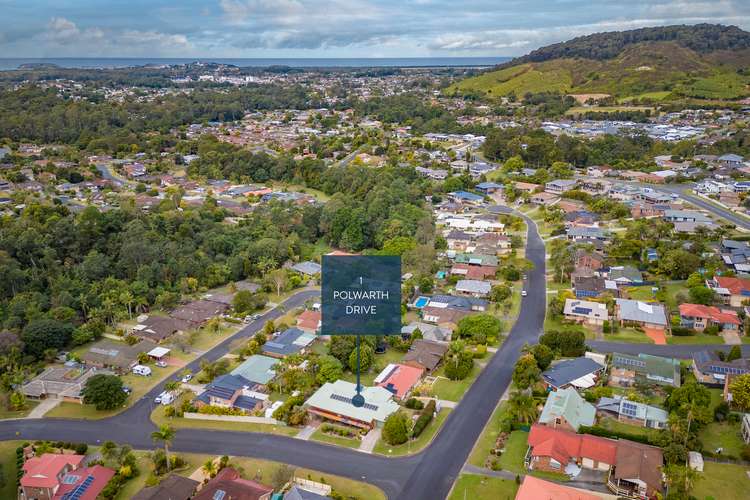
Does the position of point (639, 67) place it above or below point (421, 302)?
above

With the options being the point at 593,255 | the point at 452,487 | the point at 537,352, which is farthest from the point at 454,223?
the point at 452,487

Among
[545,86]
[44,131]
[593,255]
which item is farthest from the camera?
[545,86]

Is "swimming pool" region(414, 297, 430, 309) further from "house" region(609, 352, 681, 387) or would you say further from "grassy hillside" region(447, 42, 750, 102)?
"grassy hillside" region(447, 42, 750, 102)

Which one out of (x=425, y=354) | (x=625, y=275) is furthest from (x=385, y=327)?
(x=625, y=275)

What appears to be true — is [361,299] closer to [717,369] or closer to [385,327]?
[385,327]

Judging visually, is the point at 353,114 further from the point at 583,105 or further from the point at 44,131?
the point at 44,131

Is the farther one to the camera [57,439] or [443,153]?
[443,153]

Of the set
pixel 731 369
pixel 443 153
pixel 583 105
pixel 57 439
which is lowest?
pixel 57 439
